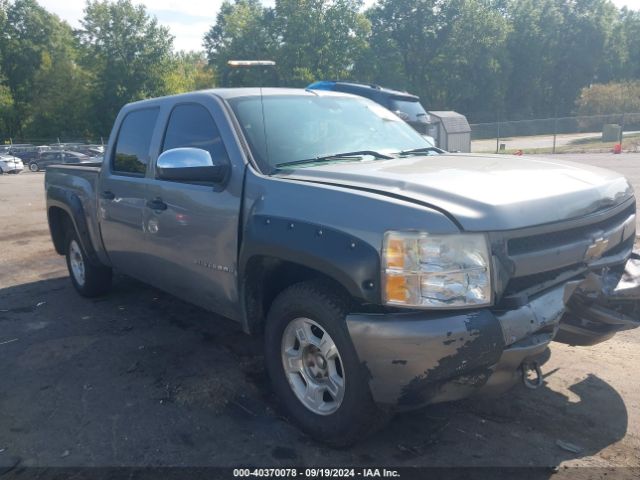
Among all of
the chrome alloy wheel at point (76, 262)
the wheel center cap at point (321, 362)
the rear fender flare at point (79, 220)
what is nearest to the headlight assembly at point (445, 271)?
the wheel center cap at point (321, 362)

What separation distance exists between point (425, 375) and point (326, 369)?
27.1 inches

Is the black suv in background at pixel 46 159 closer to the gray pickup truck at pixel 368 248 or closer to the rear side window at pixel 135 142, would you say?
the rear side window at pixel 135 142

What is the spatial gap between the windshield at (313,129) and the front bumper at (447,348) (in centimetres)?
132

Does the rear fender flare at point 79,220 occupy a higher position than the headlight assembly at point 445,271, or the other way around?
the headlight assembly at point 445,271

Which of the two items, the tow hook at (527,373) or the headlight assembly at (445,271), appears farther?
the tow hook at (527,373)

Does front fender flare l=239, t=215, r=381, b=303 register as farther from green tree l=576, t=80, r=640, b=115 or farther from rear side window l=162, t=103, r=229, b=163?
green tree l=576, t=80, r=640, b=115

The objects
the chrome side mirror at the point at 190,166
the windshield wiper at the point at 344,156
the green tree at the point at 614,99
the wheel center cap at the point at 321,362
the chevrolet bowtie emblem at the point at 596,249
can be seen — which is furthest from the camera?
the green tree at the point at 614,99

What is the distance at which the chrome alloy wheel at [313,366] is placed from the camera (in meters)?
2.91

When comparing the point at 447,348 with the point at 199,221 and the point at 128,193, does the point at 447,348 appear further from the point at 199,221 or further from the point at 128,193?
the point at 128,193

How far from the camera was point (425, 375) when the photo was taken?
248 cm

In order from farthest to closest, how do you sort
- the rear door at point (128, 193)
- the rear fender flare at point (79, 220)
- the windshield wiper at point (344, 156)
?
the rear fender flare at point (79, 220) → the rear door at point (128, 193) → the windshield wiper at point (344, 156)

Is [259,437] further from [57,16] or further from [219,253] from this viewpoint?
[57,16]

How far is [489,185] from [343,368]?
1162 mm

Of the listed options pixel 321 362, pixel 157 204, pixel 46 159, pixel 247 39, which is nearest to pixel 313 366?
pixel 321 362
